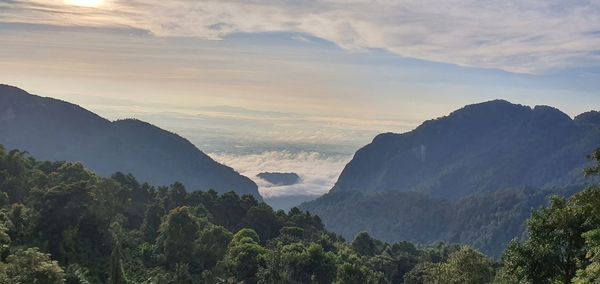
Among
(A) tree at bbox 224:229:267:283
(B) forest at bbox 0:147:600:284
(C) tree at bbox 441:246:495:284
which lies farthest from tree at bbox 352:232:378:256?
(C) tree at bbox 441:246:495:284

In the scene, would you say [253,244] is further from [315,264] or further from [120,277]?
[120,277]

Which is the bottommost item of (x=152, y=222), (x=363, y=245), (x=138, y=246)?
(x=363, y=245)

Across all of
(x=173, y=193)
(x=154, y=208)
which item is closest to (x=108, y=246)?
(x=154, y=208)

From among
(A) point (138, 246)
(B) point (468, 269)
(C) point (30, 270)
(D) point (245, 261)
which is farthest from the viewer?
(A) point (138, 246)

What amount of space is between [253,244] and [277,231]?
25915mm

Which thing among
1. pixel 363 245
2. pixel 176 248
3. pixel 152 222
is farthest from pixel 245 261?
pixel 363 245

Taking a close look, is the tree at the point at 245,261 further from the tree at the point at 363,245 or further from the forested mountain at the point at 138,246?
the tree at the point at 363,245

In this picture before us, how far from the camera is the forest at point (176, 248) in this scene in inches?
1011

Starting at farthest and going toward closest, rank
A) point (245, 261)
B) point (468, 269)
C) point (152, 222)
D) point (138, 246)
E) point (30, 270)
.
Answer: point (152, 222) → point (138, 246) → point (245, 261) → point (468, 269) → point (30, 270)

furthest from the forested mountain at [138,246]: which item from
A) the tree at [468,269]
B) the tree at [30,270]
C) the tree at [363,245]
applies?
the tree at [363,245]

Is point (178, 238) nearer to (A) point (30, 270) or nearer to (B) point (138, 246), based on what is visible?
(B) point (138, 246)

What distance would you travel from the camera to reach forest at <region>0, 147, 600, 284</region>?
84.2 feet

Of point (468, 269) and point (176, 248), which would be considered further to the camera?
point (176, 248)

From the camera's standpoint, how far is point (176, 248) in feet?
187
